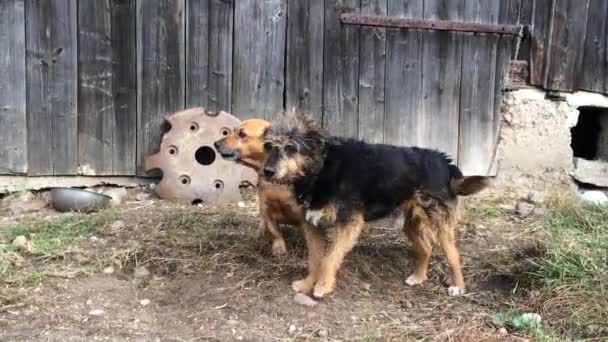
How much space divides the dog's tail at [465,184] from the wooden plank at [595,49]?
352 centimetres

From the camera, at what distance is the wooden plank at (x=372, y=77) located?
7027 mm

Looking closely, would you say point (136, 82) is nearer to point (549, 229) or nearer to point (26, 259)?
point (26, 259)

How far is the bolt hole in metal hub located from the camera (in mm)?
7055

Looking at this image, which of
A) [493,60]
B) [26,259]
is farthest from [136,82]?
[493,60]

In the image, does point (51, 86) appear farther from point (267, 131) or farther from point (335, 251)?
point (335, 251)

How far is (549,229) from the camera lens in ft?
19.6

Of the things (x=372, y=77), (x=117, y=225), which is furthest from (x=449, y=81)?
(x=117, y=225)

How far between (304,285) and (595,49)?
190 inches

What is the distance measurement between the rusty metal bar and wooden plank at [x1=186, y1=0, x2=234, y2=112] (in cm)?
119

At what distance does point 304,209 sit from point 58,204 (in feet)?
9.30

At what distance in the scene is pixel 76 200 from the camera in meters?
6.28

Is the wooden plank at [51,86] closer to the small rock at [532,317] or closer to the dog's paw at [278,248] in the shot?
the dog's paw at [278,248]

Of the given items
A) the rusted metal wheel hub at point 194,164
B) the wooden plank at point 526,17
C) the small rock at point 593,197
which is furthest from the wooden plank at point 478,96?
the rusted metal wheel hub at point 194,164

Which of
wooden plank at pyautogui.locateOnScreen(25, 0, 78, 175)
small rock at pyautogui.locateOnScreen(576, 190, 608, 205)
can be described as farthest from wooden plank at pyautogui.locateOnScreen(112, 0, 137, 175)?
small rock at pyautogui.locateOnScreen(576, 190, 608, 205)
